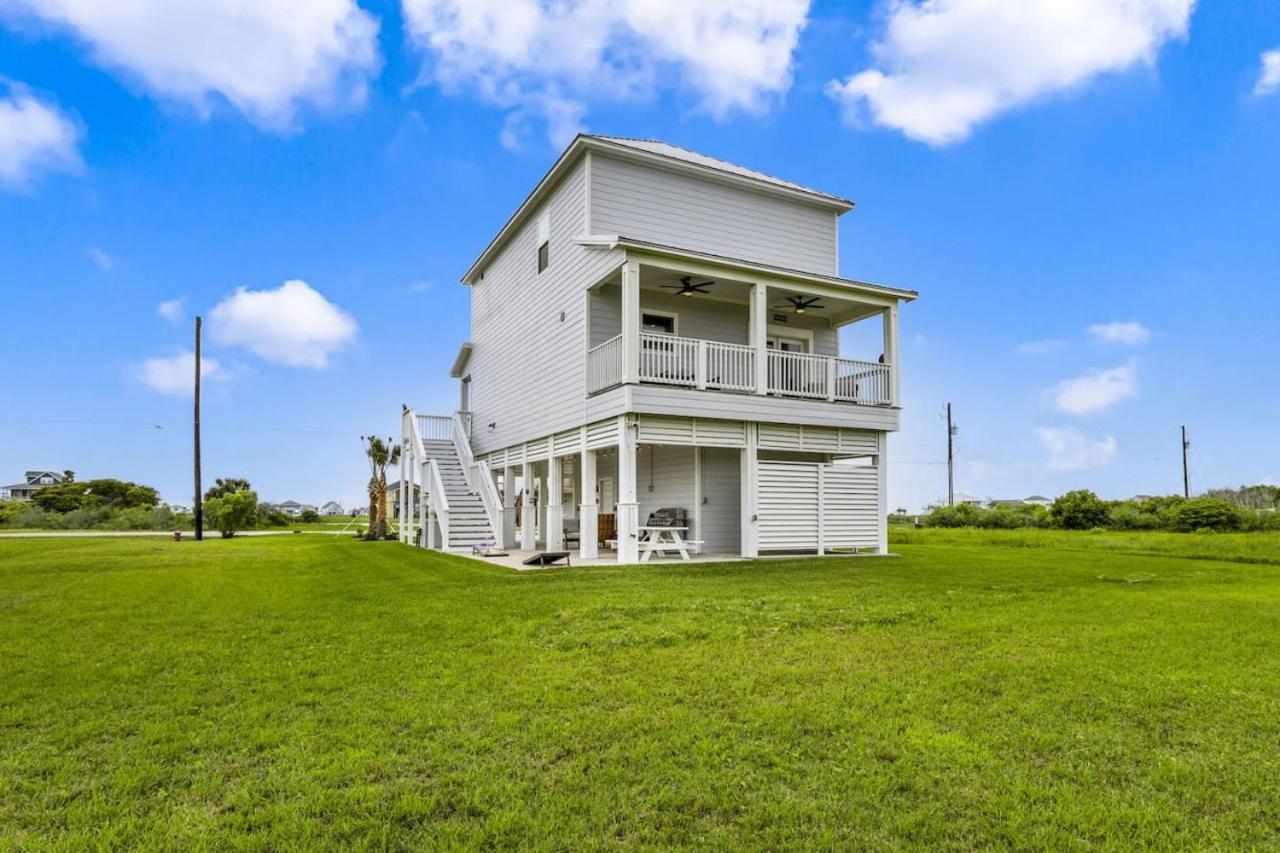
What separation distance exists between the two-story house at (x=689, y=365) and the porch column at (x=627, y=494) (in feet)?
0.12

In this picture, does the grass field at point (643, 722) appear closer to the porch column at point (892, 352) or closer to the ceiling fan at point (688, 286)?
the porch column at point (892, 352)

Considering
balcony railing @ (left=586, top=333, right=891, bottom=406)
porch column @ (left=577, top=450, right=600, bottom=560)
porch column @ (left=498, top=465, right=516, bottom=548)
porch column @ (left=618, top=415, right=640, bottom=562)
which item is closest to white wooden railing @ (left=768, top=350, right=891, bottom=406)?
balcony railing @ (left=586, top=333, right=891, bottom=406)

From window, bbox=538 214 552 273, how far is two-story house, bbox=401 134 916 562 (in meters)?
0.07

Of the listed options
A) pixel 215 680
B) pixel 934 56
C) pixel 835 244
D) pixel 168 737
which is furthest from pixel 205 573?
pixel 934 56

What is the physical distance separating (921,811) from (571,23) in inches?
674

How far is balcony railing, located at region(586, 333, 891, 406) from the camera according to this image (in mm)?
13172

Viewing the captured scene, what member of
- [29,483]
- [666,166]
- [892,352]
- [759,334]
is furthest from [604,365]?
[29,483]

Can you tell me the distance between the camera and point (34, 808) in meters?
2.92

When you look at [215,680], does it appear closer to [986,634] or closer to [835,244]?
[986,634]

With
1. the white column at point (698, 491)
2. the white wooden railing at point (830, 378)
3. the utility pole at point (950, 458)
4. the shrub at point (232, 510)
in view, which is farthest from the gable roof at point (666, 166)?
the utility pole at point (950, 458)

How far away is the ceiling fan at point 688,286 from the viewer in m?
14.2

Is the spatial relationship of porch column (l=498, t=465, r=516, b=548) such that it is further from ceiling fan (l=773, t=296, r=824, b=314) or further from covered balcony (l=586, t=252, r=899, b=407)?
ceiling fan (l=773, t=296, r=824, b=314)

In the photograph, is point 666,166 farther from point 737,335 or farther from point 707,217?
point 737,335

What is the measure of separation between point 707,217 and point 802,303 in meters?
3.05
